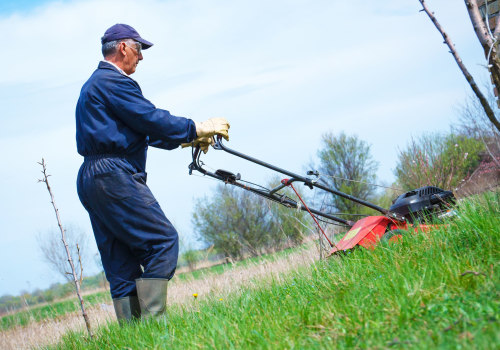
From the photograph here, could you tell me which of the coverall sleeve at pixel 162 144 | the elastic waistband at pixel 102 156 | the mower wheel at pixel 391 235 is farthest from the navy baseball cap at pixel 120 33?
the mower wheel at pixel 391 235

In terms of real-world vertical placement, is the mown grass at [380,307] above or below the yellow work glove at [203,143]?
below

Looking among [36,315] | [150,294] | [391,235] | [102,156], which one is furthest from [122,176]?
[36,315]

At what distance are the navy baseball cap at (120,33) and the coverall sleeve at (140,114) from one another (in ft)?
1.20

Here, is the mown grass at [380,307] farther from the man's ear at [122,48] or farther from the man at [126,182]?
the man's ear at [122,48]

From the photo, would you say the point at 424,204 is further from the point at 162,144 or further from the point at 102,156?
the point at 102,156

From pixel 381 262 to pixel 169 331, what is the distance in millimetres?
1312

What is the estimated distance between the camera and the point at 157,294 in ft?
10.8

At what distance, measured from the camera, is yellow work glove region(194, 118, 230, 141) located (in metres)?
3.55

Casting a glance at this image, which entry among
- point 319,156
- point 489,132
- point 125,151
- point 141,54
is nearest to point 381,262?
point 125,151

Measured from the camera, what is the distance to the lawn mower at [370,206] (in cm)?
376

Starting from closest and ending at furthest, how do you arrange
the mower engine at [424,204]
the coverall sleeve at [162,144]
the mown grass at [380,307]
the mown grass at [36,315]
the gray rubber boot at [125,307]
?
the mown grass at [380,307], the gray rubber boot at [125,307], the coverall sleeve at [162,144], the mower engine at [424,204], the mown grass at [36,315]

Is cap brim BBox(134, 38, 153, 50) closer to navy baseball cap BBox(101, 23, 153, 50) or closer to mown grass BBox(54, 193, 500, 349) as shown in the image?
navy baseball cap BBox(101, 23, 153, 50)

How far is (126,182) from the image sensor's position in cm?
326

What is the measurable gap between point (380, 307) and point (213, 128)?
5.81ft
